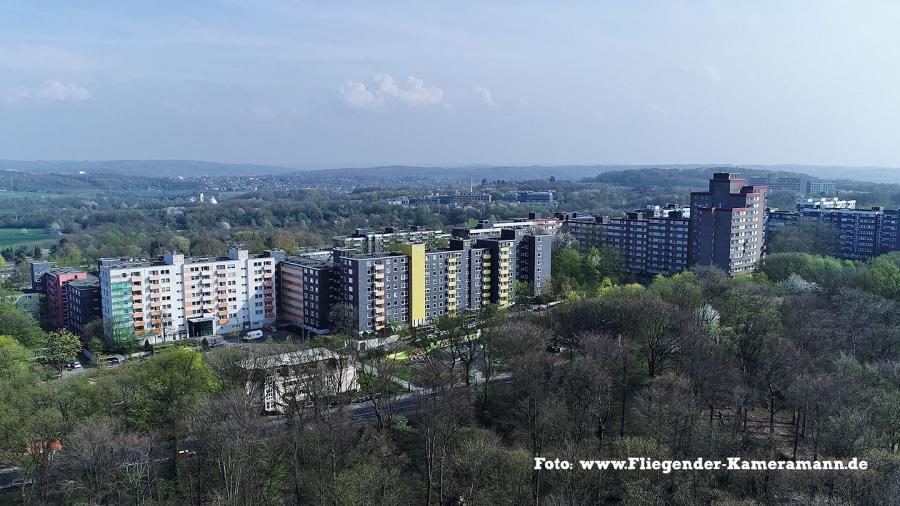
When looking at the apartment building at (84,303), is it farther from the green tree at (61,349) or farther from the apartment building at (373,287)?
the apartment building at (373,287)

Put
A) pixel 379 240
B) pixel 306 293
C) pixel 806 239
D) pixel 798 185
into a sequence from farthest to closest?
pixel 798 185, pixel 806 239, pixel 379 240, pixel 306 293

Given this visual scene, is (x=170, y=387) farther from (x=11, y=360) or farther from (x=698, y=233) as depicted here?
(x=698, y=233)

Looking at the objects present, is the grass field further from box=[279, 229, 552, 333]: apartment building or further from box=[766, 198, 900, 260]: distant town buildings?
box=[766, 198, 900, 260]: distant town buildings

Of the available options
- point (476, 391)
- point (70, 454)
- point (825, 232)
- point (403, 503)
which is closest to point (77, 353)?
point (70, 454)

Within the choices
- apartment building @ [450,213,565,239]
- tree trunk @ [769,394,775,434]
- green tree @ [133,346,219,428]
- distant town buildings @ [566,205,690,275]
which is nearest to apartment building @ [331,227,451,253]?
apartment building @ [450,213,565,239]

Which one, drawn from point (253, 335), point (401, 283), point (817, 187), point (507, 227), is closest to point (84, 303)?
point (253, 335)

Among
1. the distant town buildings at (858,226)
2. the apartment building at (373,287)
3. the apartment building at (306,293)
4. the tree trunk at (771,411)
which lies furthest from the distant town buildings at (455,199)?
the tree trunk at (771,411)
